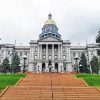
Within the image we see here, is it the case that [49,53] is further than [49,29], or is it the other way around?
[49,29]

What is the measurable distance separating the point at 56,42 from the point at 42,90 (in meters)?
72.0

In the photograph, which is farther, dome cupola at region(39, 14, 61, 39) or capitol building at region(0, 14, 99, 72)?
dome cupola at region(39, 14, 61, 39)

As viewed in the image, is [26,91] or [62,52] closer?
[26,91]

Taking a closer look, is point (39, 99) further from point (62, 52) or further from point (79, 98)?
point (62, 52)

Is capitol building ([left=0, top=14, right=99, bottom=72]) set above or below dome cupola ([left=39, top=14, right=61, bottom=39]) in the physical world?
below

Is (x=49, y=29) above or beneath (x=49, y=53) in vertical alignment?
above

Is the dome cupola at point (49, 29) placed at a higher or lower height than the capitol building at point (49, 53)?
higher

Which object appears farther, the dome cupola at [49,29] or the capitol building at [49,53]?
the dome cupola at [49,29]

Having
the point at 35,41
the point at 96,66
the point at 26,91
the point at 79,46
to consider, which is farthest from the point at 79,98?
the point at 79,46

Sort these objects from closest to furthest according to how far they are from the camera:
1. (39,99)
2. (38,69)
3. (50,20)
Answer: (39,99) → (38,69) → (50,20)

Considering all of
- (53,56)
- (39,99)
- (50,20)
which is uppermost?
(50,20)

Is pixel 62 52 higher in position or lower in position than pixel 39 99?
higher

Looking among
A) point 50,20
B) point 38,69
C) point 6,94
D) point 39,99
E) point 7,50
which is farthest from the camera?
point 50,20

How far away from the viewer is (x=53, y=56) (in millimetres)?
94938
